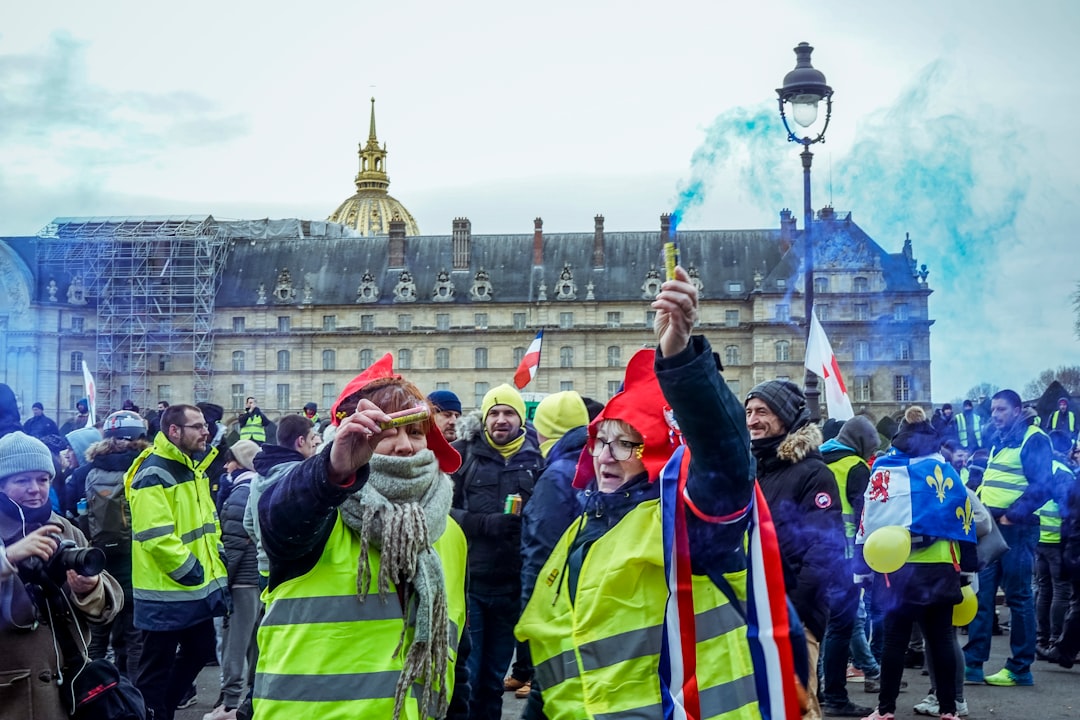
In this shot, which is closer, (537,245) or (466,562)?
(466,562)

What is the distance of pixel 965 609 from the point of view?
280 inches

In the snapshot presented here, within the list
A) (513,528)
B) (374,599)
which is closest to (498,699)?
(513,528)

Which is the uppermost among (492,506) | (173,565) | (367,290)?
(367,290)

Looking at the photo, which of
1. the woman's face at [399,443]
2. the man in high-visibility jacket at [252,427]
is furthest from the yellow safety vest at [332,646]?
the man in high-visibility jacket at [252,427]

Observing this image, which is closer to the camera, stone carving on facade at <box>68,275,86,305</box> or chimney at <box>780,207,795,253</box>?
chimney at <box>780,207,795,253</box>

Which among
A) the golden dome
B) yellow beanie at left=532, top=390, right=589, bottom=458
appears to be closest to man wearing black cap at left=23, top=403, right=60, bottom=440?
yellow beanie at left=532, top=390, right=589, bottom=458

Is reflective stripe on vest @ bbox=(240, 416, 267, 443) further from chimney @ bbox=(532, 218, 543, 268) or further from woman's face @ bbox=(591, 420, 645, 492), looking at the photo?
chimney @ bbox=(532, 218, 543, 268)

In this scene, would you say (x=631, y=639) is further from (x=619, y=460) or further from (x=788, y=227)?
(x=788, y=227)

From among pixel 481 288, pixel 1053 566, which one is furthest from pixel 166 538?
pixel 481 288

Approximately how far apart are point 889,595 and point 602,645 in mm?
4082

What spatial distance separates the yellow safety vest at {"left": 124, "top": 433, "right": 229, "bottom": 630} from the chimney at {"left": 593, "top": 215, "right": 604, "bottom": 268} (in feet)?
Answer: 197

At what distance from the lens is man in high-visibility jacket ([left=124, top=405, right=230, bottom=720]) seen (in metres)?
6.18

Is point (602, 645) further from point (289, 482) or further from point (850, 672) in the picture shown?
point (850, 672)

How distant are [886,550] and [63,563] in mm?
4399
